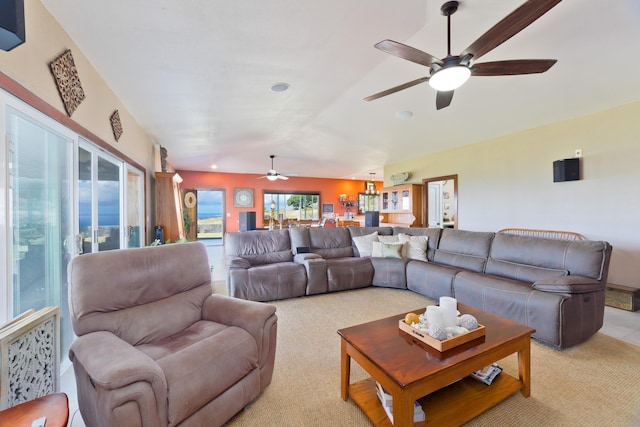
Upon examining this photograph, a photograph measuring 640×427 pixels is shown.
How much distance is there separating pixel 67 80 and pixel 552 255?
4845mm

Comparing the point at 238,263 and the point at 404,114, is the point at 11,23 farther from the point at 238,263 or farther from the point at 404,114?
the point at 404,114

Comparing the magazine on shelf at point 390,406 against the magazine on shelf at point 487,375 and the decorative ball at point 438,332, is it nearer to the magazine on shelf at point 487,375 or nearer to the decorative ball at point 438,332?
the decorative ball at point 438,332

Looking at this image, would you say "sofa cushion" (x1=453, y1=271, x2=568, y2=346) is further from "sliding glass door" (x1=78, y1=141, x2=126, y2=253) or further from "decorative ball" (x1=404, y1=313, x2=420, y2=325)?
"sliding glass door" (x1=78, y1=141, x2=126, y2=253)

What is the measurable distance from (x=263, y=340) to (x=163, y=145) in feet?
17.3

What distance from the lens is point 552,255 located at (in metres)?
2.95

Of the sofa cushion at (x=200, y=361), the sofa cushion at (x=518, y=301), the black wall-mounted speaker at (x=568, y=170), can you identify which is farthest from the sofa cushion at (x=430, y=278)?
the sofa cushion at (x=200, y=361)

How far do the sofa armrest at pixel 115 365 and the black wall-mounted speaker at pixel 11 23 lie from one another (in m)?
1.31

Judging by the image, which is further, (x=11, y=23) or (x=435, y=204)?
(x=435, y=204)

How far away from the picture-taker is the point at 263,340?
171cm

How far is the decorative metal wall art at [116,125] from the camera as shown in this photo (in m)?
2.97

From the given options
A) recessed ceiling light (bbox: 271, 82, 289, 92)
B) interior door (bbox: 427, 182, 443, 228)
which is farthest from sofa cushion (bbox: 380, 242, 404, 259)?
interior door (bbox: 427, 182, 443, 228)

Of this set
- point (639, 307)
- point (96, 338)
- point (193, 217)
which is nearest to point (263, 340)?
point (96, 338)

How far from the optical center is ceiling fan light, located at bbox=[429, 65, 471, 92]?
79.6 inches

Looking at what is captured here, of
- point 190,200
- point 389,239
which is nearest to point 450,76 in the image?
point 389,239
